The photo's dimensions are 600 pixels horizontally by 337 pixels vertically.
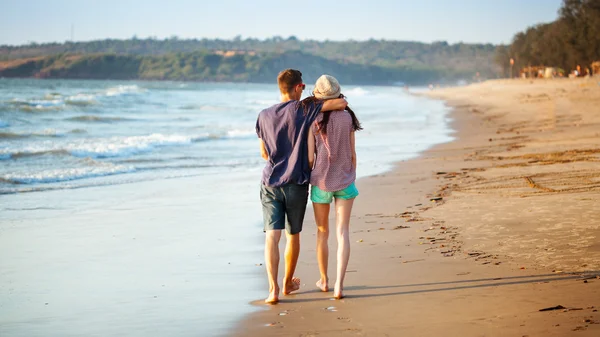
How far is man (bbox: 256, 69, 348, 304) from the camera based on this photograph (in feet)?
16.3

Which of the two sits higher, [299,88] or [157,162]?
[299,88]

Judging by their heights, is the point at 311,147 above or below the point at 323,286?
above

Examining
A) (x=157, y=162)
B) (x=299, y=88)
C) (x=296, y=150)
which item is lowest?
(x=157, y=162)

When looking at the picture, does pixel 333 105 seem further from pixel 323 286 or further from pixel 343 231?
pixel 323 286

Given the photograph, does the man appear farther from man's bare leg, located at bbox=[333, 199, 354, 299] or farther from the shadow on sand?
the shadow on sand

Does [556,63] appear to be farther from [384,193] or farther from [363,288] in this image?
[363,288]

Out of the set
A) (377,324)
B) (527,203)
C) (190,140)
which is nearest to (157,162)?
(190,140)

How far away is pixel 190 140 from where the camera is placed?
75.0 feet

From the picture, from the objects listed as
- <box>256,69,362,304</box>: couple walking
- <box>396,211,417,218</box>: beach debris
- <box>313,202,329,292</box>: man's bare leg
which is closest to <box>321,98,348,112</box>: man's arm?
<box>256,69,362,304</box>: couple walking

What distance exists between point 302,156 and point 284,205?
14.2 inches

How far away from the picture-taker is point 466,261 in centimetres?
571

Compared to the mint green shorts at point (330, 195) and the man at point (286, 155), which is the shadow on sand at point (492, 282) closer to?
the man at point (286, 155)

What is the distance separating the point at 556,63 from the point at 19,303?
253 feet

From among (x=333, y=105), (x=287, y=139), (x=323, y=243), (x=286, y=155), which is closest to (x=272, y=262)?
(x=323, y=243)
